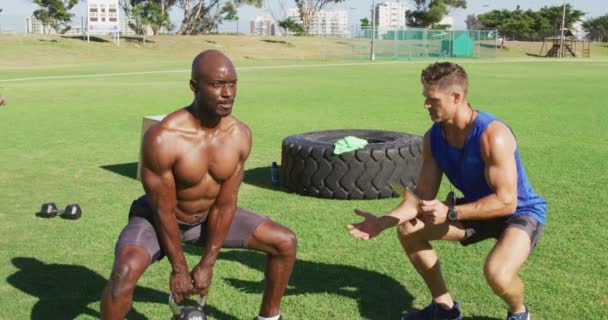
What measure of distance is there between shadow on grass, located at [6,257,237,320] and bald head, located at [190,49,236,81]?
1605 millimetres

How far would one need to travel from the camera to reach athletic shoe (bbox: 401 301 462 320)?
441cm

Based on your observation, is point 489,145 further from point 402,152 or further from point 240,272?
point 402,152

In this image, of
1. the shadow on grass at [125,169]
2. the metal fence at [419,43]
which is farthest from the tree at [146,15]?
the shadow on grass at [125,169]

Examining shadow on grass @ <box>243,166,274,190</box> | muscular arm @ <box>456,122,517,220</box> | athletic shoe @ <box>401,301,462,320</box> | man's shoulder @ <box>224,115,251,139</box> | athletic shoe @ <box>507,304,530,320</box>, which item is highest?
man's shoulder @ <box>224,115,251,139</box>

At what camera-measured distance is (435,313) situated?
14.5 feet

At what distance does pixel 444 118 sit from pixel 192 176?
1.45 m

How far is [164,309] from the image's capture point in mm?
4641

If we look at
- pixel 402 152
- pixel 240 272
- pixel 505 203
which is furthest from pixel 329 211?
pixel 505 203

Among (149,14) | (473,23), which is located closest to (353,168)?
(149,14)

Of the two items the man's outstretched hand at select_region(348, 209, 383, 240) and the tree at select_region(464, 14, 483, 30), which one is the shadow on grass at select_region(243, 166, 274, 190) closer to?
the man's outstretched hand at select_region(348, 209, 383, 240)

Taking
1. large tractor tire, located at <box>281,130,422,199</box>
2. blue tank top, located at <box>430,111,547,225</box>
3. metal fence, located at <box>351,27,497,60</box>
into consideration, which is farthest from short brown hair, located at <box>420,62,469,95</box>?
metal fence, located at <box>351,27,497,60</box>

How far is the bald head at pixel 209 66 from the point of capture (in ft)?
12.4

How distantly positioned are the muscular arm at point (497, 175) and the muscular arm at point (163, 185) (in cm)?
158

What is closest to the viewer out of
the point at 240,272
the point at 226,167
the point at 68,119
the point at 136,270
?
the point at 136,270
